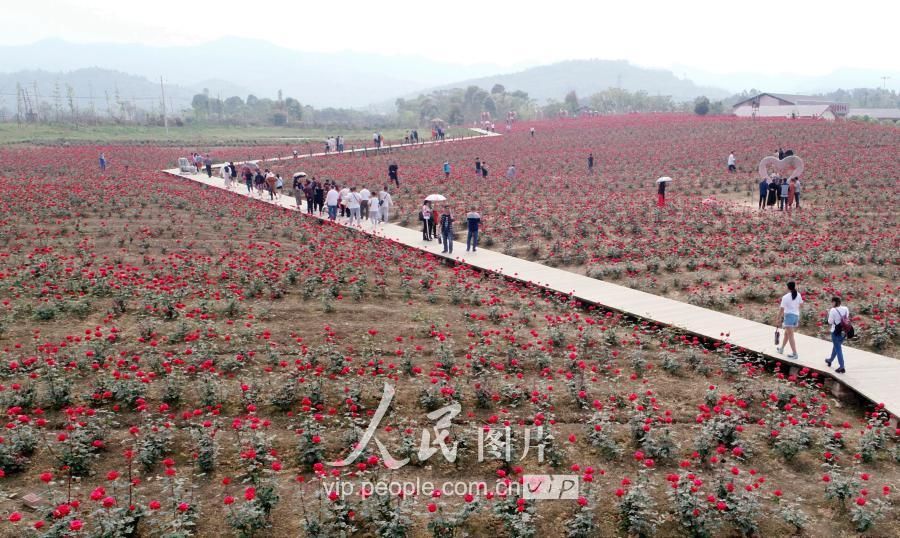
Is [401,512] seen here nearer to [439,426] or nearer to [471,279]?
[439,426]

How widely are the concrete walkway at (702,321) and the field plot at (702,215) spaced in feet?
2.74

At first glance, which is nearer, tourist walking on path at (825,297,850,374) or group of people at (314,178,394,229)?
tourist walking on path at (825,297,850,374)

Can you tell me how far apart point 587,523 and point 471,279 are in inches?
372

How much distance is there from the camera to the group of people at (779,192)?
23578mm

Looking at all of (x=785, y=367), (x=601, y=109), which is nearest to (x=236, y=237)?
(x=785, y=367)

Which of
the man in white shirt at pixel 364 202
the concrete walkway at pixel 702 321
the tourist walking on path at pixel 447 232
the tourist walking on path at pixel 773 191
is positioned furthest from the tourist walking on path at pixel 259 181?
the tourist walking on path at pixel 773 191

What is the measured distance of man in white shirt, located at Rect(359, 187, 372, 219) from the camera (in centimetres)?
2306

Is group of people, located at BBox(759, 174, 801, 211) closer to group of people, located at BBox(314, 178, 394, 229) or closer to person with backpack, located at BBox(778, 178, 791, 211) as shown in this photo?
person with backpack, located at BBox(778, 178, 791, 211)

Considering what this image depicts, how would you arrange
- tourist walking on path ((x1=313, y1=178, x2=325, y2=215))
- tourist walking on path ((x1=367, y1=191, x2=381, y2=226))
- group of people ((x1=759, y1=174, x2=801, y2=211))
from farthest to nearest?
tourist walking on path ((x1=313, y1=178, x2=325, y2=215))
group of people ((x1=759, y1=174, x2=801, y2=211))
tourist walking on path ((x1=367, y1=191, x2=381, y2=226))

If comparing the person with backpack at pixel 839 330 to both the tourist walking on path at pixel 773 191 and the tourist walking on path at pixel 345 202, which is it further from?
the tourist walking on path at pixel 773 191

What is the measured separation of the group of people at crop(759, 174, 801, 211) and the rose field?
235 centimetres

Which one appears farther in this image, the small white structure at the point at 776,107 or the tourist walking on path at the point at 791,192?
the small white structure at the point at 776,107

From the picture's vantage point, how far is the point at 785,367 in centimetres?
1056

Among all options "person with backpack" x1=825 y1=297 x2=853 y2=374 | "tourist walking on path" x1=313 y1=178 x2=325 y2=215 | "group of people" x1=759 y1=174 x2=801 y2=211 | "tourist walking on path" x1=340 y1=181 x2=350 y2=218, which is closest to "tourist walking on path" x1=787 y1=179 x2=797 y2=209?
"group of people" x1=759 y1=174 x2=801 y2=211
